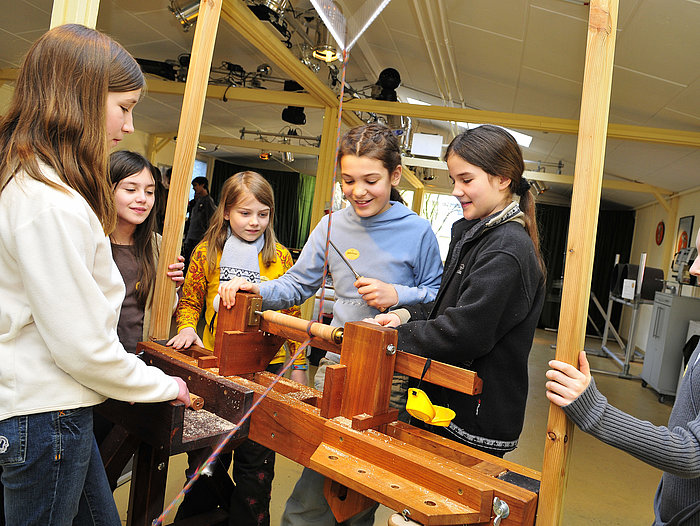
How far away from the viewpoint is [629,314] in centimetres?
987

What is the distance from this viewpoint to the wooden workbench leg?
1.20 meters

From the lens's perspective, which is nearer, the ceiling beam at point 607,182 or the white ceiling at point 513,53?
the white ceiling at point 513,53

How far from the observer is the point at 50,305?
869 millimetres

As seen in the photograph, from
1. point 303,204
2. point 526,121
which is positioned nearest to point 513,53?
point 526,121

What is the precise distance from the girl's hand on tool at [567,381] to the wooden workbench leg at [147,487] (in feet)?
2.63

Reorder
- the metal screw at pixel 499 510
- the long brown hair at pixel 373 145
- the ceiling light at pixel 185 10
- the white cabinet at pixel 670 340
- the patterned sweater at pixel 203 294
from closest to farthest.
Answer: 1. the metal screw at pixel 499 510
2. the long brown hair at pixel 373 145
3. the patterned sweater at pixel 203 294
4. the ceiling light at pixel 185 10
5. the white cabinet at pixel 670 340

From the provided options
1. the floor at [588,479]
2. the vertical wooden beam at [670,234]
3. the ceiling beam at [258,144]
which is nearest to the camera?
the floor at [588,479]

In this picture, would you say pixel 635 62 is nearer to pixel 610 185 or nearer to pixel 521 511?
pixel 521 511

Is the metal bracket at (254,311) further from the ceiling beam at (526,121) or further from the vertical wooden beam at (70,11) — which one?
the ceiling beam at (526,121)

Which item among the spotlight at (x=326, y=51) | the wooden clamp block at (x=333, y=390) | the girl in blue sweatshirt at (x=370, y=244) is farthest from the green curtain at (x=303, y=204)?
the wooden clamp block at (x=333, y=390)

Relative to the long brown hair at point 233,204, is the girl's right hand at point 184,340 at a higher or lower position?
lower

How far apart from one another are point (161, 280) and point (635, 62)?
11.9 ft

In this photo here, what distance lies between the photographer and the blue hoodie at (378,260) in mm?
1495

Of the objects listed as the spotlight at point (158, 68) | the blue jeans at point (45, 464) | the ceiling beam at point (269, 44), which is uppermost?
the spotlight at point (158, 68)
